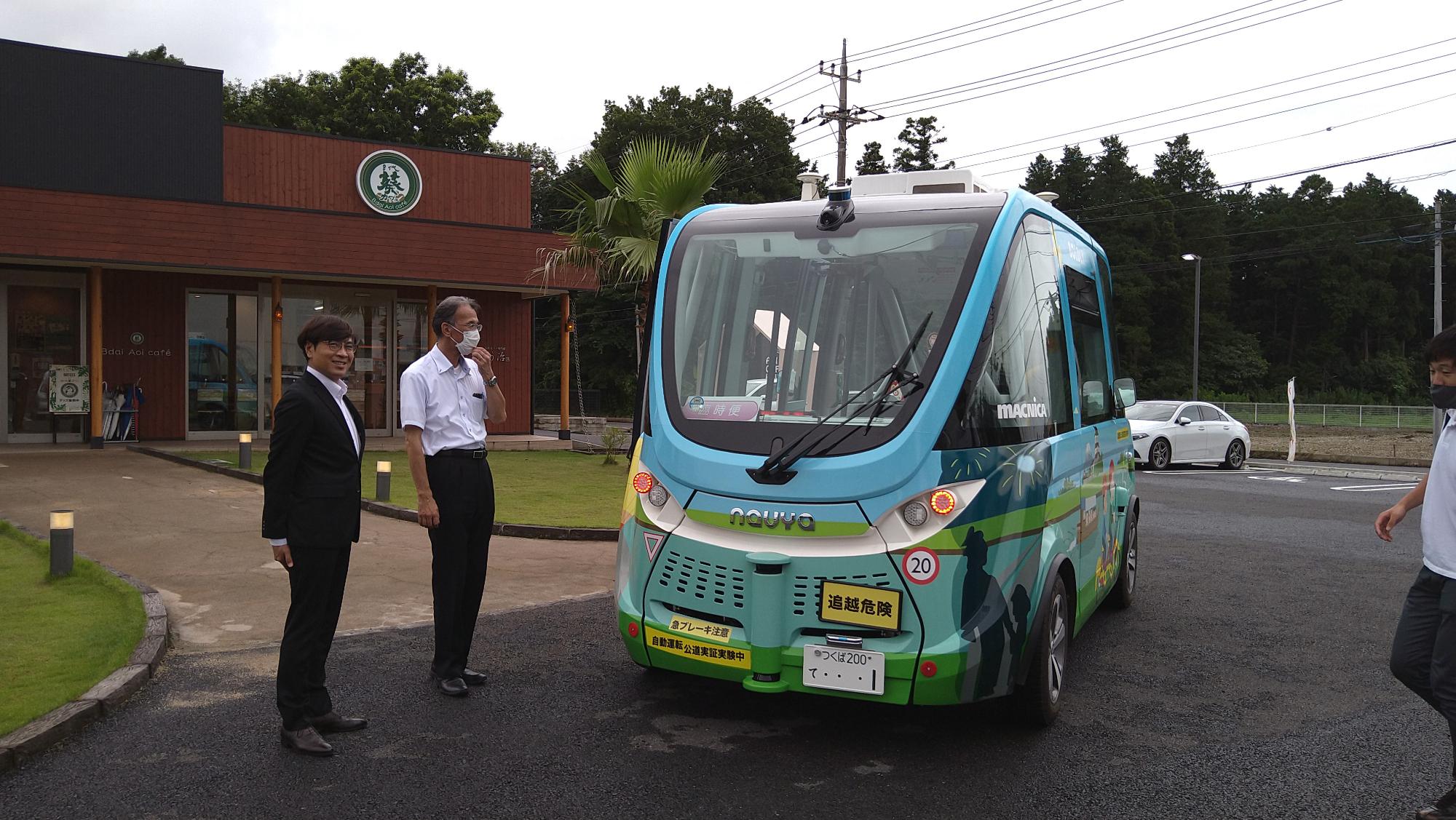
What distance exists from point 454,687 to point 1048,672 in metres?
2.81

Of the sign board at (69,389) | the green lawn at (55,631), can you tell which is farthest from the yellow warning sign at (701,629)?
the sign board at (69,389)

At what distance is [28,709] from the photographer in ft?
15.3

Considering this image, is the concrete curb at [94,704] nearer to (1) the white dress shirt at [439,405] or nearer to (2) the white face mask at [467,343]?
(1) the white dress shirt at [439,405]

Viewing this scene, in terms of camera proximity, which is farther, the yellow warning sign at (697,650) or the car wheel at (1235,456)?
the car wheel at (1235,456)

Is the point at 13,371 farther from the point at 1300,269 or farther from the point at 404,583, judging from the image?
the point at 1300,269

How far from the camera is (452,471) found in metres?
5.24

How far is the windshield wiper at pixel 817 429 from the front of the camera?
4.55 metres

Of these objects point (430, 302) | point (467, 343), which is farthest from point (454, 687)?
point (430, 302)

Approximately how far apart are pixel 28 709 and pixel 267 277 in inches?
640

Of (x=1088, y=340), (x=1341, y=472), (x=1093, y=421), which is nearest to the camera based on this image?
(x=1093, y=421)

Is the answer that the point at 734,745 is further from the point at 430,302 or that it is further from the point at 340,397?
the point at 430,302

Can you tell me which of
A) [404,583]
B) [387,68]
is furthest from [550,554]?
[387,68]

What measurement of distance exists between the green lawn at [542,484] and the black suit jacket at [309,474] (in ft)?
12.5

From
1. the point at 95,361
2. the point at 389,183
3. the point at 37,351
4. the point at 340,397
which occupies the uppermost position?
the point at 389,183
